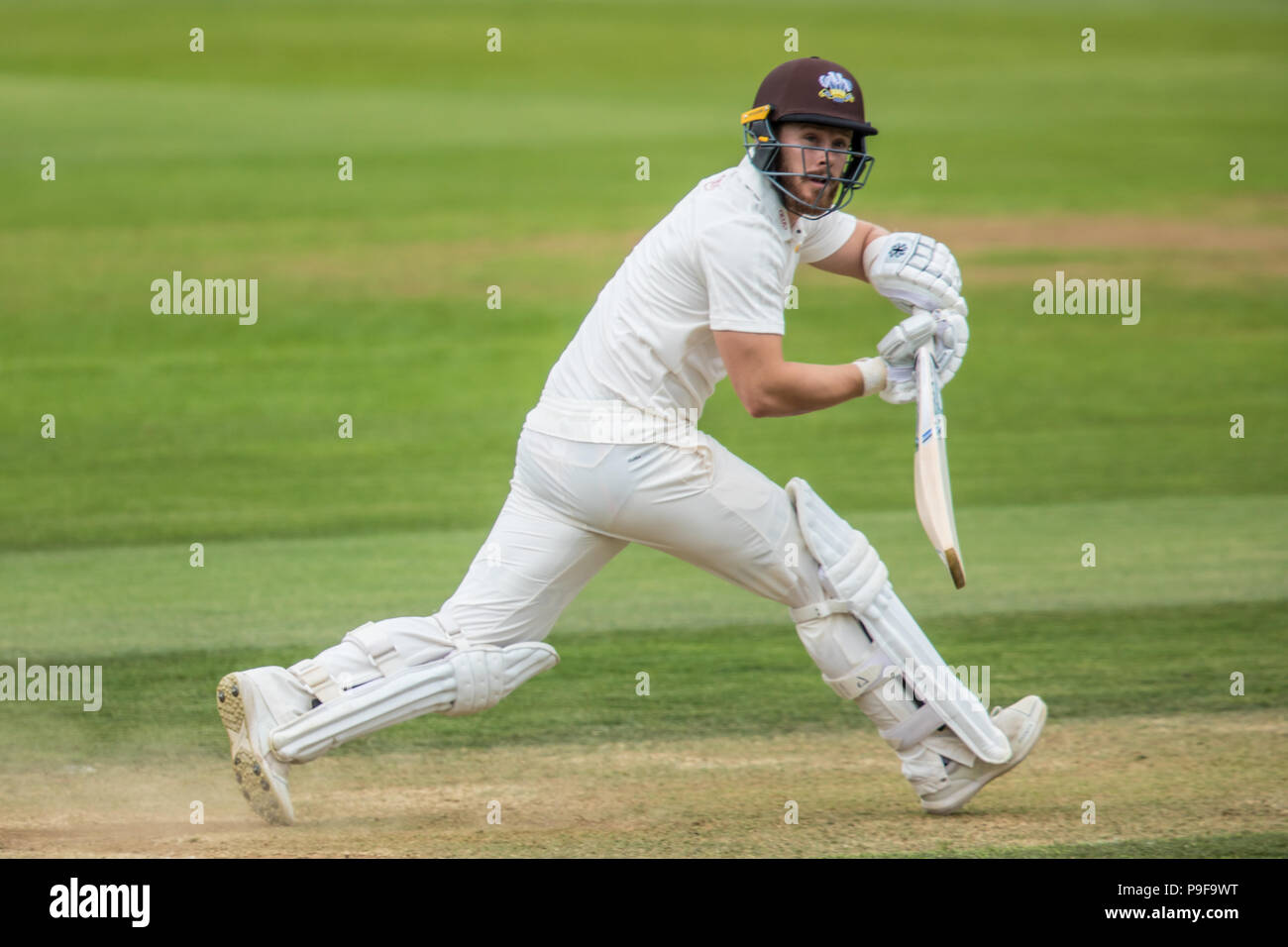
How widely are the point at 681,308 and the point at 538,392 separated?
9762 mm

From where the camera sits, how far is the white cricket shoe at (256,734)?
4.52 metres

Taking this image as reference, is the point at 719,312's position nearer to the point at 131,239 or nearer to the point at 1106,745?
the point at 1106,745

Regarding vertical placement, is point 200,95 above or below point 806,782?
above

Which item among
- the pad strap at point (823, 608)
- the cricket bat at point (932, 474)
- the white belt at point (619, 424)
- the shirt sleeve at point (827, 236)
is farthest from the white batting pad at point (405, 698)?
the shirt sleeve at point (827, 236)

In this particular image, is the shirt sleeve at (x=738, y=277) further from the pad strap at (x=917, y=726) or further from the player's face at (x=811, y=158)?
the pad strap at (x=917, y=726)

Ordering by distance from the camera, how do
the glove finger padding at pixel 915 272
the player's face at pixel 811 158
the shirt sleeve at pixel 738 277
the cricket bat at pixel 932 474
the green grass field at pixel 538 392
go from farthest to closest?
1. the green grass field at pixel 538 392
2. the glove finger padding at pixel 915 272
3. the cricket bat at pixel 932 474
4. the player's face at pixel 811 158
5. the shirt sleeve at pixel 738 277

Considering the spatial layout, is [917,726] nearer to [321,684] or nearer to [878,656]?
[878,656]

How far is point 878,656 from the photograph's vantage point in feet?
15.4

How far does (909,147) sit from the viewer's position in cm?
2423

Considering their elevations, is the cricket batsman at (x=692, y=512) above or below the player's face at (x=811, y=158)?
below

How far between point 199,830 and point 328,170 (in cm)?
1934

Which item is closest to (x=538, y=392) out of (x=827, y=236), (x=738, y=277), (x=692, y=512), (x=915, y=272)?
(x=827, y=236)

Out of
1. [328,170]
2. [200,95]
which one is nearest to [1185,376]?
[328,170]

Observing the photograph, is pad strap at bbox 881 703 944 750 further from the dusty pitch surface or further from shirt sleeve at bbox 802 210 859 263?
shirt sleeve at bbox 802 210 859 263
